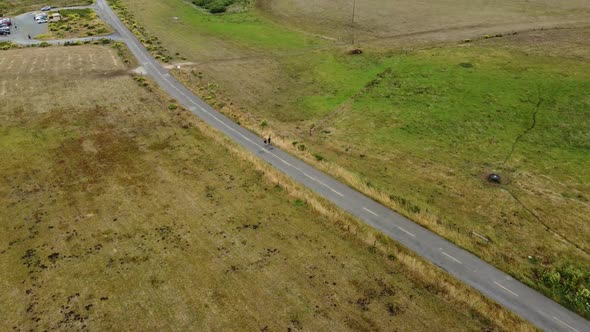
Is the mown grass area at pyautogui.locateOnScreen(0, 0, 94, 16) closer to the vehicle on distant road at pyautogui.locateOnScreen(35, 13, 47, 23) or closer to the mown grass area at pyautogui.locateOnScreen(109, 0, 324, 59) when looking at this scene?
the vehicle on distant road at pyautogui.locateOnScreen(35, 13, 47, 23)

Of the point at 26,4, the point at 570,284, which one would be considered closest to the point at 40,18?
the point at 26,4

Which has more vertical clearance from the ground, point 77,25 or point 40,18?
point 40,18

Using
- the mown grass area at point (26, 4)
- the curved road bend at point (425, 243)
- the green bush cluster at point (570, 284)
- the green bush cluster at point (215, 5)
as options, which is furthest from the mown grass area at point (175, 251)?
the mown grass area at point (26, 4)

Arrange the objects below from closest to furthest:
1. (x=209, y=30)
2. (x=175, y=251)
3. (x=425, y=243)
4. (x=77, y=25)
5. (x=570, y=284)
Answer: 1. (x=570, y=284)
2. (x=175, y=251)
3. (x=425, y=243)
4. (x=209, y=30)
5. (x=77, y=25)

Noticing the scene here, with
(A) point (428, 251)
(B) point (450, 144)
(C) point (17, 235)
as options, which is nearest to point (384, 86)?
(B) point (450, 144)

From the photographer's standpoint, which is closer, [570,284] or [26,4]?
[570,284]

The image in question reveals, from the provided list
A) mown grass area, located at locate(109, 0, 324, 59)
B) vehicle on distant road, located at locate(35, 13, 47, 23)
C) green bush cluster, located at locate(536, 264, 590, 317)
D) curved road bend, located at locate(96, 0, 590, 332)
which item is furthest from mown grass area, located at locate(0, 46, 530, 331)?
vehicle on distant road, located at locate(35, 13, 47, 23)

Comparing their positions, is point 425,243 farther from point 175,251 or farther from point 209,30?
point 209,30

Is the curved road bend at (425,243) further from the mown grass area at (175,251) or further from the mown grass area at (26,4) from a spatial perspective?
the mown grass area at (26,4)
